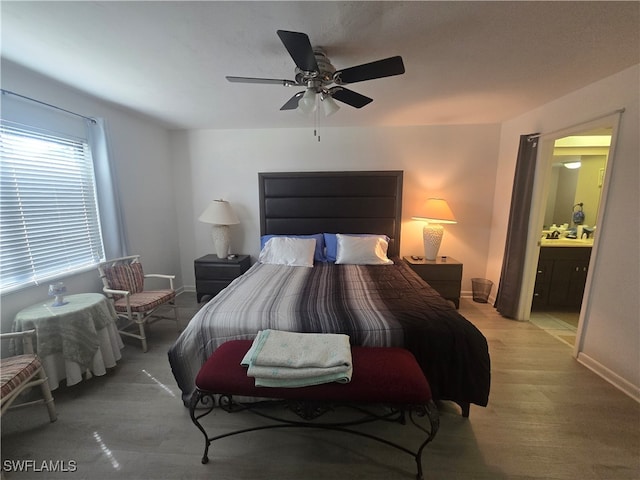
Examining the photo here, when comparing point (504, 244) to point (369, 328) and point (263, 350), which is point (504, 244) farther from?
point (263, 350)

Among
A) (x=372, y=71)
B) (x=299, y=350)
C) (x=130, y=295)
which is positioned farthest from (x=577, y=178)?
(x=130, y=295)

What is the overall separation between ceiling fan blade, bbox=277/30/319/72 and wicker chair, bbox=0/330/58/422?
228cm

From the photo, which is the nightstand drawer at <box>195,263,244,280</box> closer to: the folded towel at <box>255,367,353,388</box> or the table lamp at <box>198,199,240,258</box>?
the table lamp at <box>198,199,240,258</box>

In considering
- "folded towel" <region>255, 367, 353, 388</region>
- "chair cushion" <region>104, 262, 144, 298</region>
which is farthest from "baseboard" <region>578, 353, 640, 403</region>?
"chair cushion" <region>104, 262, 144, 298</region>

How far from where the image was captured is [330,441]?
152 cm

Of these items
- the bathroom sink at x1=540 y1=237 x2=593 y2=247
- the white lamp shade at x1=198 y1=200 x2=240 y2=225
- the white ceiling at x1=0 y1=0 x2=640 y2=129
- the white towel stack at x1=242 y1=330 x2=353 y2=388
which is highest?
the white ceiling at x1=0 y1=0 x2=640 y2=129

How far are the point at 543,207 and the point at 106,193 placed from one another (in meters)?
4.52

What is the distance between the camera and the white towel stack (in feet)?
4.12

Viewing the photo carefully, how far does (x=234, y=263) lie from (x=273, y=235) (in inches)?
24.9

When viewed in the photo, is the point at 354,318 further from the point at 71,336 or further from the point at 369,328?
the point at 71,336

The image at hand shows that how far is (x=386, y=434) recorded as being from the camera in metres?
1.56

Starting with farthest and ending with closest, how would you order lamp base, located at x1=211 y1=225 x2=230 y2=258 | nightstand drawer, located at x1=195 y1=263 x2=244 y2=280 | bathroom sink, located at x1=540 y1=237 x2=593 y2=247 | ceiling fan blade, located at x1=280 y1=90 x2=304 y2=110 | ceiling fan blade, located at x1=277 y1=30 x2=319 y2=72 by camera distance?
lamp base, located at x1=211 y1=225 x2=230 y2=258
nightstand drawer, located at x1=195 y1=263 x2=244 y2=280
bathroom sink, located at x1=540 y1=237 x2=593 y2=247
ceiling fan blade, located at x1=280 y1=90 x2=304 y2=110
ceiling fan blade, located at x1=277 y1=30 x2=319 y2=72

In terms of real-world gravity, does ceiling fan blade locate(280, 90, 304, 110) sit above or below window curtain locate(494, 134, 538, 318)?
above

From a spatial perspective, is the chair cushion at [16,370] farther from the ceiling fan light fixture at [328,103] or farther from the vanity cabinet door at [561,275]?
the vanity cabinet door at [561,275]
